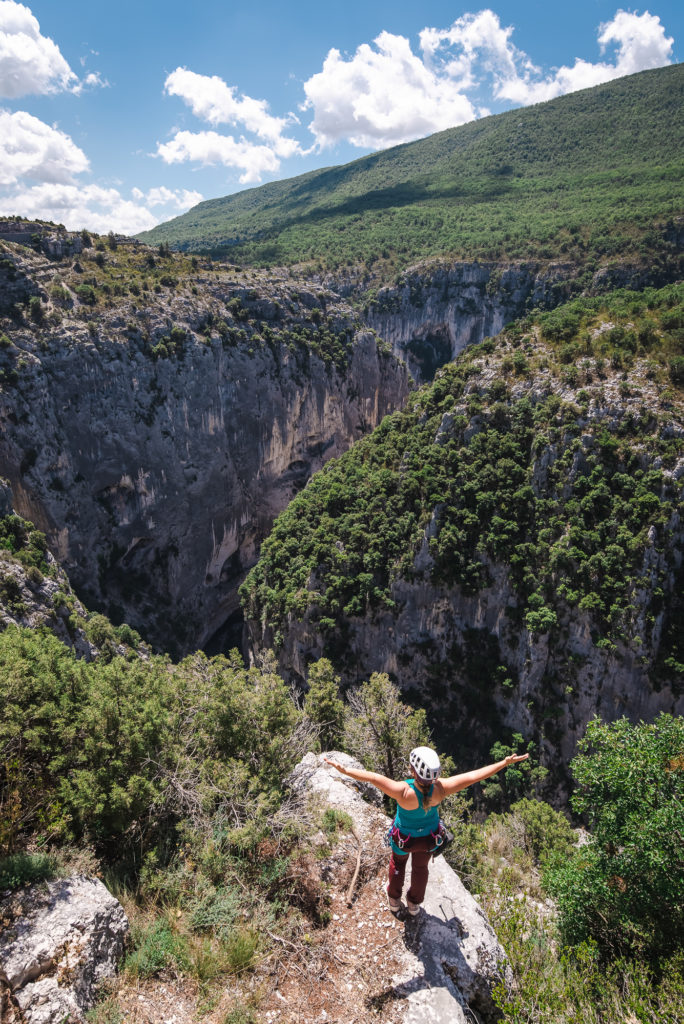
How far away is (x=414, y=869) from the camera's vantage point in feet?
21.9

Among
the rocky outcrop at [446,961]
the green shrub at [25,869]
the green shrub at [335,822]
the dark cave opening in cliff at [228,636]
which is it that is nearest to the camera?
the rocky outcrop at [446,961]

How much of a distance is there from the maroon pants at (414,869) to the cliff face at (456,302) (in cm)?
8244

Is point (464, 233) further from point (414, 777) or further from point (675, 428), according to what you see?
point (414, 777)

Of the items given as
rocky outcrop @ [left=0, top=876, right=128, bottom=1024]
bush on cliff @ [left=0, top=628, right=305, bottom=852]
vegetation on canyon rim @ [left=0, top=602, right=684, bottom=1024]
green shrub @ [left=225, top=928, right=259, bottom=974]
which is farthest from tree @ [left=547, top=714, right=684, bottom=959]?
rocky outcrop @ [left=0, top=876, right=128, bottom=1024]

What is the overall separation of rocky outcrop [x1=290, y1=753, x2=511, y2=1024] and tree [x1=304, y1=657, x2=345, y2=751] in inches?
359

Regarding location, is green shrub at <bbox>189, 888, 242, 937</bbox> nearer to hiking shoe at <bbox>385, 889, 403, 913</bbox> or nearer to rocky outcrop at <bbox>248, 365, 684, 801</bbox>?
hiking shoe at <bbox>385, 889, 403, 913</bbox>

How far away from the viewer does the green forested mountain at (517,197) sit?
77.6 metres

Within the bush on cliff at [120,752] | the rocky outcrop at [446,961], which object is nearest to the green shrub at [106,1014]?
the bush on cliff at [120,752]

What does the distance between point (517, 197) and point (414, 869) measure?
122000 mm

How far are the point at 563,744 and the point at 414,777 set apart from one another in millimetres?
27885

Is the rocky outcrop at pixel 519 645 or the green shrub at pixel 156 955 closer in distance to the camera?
the green shrub at pixel 156 955

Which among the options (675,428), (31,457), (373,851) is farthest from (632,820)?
(31,457)

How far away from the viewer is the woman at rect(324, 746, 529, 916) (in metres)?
6.07

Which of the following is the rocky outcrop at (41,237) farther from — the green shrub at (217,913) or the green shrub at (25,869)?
the green shrub at (217,913)
